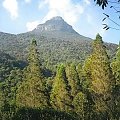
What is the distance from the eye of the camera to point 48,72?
126000mm

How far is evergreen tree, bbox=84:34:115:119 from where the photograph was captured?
140 ft

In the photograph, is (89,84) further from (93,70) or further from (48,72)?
(48,72)

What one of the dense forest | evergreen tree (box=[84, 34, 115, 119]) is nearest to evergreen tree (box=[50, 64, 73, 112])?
the dense forest

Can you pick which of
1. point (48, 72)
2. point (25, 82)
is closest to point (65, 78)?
point (25, 82)

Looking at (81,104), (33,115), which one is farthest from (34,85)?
(33,115)

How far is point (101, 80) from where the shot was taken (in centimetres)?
4331

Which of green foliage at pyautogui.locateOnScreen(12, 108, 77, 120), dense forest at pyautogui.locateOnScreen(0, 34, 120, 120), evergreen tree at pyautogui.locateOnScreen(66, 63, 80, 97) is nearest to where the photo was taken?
green foliage at pyautogui.locateOnScreen(12, 108, 77, 120)

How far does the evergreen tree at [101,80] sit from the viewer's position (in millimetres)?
42750

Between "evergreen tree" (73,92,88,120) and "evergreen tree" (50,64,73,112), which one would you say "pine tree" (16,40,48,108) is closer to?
"evergreen tree" (50,64,73,112)

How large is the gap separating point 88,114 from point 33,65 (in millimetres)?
10828

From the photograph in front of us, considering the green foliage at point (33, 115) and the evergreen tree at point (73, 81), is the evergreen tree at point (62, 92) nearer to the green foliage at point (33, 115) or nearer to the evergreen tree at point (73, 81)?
the evergreen tree at point (73, 81)

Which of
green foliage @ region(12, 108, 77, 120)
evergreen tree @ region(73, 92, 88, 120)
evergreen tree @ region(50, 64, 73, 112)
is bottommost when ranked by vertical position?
green foliage @ region(12, 108, 77, 120)

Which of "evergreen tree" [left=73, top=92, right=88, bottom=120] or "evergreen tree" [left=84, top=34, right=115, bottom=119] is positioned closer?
"evergreen tree" [left=73, top=92, right=88, bottom=120]

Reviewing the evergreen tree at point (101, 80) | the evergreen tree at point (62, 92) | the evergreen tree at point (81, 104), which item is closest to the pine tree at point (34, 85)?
the evergreen tree at point (62, 92)
